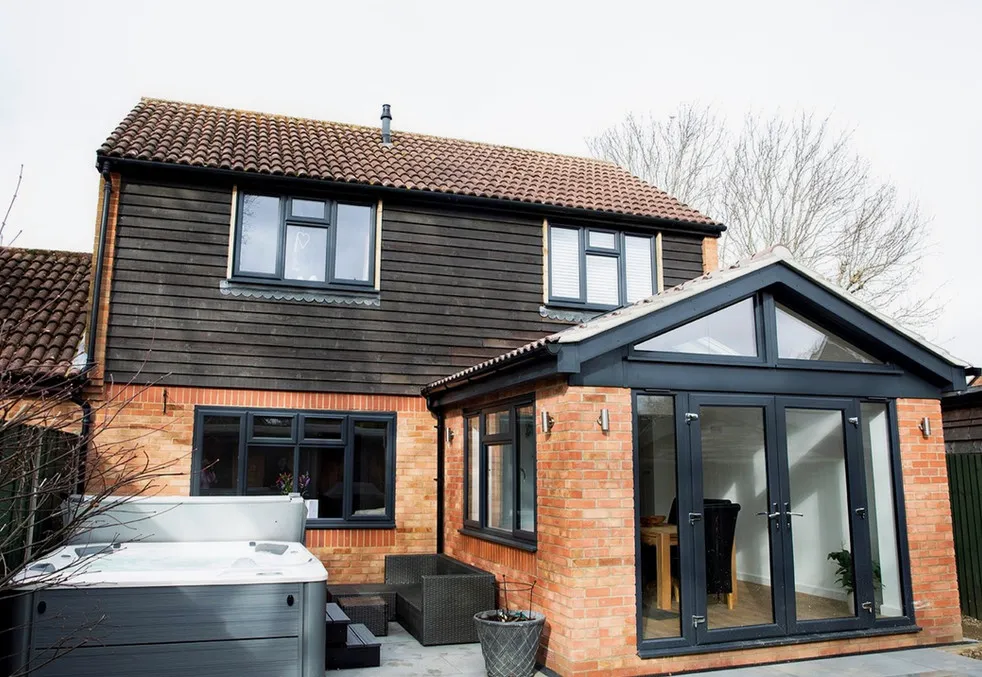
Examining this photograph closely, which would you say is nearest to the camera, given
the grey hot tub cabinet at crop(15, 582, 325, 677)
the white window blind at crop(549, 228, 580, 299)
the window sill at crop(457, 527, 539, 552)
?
the grey hot tub cabinet at crop(15, 582, 325, 677)

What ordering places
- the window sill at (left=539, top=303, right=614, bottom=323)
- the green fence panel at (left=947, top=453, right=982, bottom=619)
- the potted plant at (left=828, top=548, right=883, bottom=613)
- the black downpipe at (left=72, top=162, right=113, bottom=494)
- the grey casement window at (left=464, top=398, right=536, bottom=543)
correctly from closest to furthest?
1. the potted plant at (left=828, top=548, right=883, bottom=613)
2. the grey casement window at (left=464, top=398, right=536, bottom=543)
3. the black downpipe at (left=72, top=162, right=113, bottom=494)
4. the green fence panel at (left=947, top=453, right=982, bottom=619)
5. the window sill at (left=539, top=303, right=614, bottom=323)

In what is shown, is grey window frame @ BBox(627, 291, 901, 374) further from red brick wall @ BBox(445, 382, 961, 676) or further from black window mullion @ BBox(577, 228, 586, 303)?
black window mullion @ BBox(577, 228, 586, 303)

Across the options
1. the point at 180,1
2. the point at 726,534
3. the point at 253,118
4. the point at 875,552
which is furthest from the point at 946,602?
the point at 253,118

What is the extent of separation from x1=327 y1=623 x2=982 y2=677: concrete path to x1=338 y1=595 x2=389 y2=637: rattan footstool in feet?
1.46

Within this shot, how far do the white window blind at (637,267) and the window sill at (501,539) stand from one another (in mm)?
3998

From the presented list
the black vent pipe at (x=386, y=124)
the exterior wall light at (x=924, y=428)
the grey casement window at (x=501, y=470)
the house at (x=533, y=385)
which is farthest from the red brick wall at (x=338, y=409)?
the exterior wall light at (x=924, y=428)

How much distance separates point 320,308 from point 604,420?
4389mm

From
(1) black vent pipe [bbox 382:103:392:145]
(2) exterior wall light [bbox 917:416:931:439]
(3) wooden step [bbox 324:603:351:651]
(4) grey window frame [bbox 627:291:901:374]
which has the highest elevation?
(1) black vent pipe [bbox 382:103:392:145]

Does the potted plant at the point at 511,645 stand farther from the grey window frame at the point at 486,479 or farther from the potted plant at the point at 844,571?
the potted plant at the point at 844,571

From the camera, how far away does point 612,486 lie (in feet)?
20.5

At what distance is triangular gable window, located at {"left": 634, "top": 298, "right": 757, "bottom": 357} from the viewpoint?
22.0 feet

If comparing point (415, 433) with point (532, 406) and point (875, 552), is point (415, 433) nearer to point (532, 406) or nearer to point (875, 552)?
point (532, 406)

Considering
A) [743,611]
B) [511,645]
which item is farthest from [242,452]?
[743,611]

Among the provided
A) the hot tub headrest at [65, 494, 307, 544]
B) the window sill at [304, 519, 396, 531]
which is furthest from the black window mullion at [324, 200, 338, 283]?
the hot tub headrest at [65, 494, 307, 544]
